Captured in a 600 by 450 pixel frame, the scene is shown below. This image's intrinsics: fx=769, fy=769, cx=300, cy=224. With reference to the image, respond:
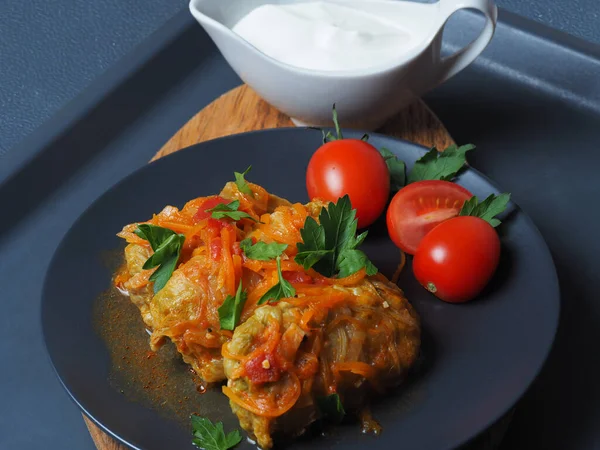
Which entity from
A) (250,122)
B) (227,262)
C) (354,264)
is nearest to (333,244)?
(354,264)

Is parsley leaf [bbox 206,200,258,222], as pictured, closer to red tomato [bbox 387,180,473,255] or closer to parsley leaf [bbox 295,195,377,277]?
parsley leaf [bbox 295,195,377,277]

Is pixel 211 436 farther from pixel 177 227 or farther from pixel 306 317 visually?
pixel 177 227

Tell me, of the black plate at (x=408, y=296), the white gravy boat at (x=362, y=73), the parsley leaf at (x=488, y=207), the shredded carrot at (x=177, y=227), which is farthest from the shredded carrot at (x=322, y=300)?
the white gravy boat at (x=362, y=73)

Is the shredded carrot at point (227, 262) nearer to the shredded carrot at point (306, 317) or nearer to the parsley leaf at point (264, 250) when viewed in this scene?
the parsley leaf at point (264, 250)

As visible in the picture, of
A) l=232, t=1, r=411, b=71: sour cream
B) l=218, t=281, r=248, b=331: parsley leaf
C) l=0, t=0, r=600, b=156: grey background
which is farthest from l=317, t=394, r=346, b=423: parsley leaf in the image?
l=0, t=0, r=600, b=156: grey background

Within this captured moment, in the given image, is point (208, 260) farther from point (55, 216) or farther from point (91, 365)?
point (55, 216)

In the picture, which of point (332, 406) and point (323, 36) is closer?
point (332, 406)
